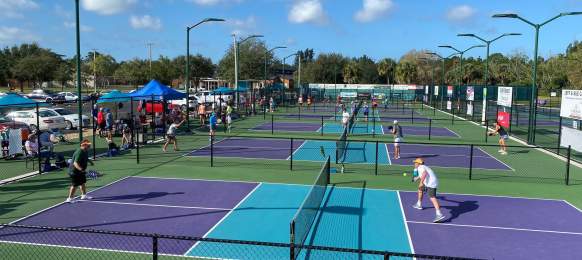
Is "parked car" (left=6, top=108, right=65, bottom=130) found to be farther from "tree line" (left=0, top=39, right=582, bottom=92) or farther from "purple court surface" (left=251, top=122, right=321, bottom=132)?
"tree line" (left=0, top=39, right=582, bottom=92)

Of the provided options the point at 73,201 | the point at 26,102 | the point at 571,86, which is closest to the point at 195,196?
the point at 73,201

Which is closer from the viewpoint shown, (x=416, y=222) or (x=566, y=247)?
(x=566, y=247)

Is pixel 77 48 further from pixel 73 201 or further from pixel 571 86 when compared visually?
pixel 571 86

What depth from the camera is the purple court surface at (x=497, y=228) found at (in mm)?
10469

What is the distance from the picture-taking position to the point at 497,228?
12.0 meters

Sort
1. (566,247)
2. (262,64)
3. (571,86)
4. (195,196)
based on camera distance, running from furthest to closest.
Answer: (262,64) → (571,86) → (195,196) → (566,247)

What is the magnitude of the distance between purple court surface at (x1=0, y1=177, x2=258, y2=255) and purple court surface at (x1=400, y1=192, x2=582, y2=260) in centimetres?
505

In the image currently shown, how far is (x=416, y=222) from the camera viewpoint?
1234 centimetres

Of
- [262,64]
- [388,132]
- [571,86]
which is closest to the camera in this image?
[388,132]

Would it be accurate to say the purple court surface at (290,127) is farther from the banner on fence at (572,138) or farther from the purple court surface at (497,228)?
the purple court surface at (497,228)

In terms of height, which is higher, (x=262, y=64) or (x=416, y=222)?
(x=262, y=64)

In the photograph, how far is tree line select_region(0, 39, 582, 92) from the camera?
7944 centimetres

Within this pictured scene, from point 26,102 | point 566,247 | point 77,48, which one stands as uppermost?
point 77,48

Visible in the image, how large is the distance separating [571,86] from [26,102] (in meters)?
65.6
